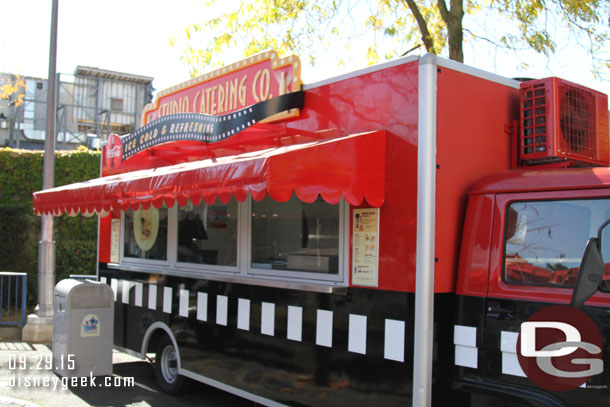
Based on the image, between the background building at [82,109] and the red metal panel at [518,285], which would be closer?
the red metal panel at [518,285]

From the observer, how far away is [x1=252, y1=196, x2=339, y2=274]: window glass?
455cm

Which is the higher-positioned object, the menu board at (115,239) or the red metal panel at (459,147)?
the red metal panel at (459,147)

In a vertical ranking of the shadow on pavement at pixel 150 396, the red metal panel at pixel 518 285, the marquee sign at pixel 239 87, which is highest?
the marquee sign at pixel 239 87

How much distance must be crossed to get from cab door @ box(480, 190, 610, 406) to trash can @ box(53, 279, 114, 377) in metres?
4.67

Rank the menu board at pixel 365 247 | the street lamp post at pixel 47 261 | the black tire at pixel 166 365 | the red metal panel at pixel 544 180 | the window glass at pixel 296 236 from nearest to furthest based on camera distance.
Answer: the red metal panel at pixel 544 180 → the menu board at pixel 365 247 → the window glass at pixel 296 236 → the black tire at pixel 166 365 → the street lamp post at pixel 47 261

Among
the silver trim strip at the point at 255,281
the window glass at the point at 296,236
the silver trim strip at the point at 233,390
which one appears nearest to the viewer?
the silver trim strip at the point at 255,281

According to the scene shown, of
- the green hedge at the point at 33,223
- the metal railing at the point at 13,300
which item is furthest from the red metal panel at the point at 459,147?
the green hedge at the point at 33,223

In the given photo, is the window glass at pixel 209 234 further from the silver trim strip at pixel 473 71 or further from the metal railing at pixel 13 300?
the metal railing at pixel 13 300

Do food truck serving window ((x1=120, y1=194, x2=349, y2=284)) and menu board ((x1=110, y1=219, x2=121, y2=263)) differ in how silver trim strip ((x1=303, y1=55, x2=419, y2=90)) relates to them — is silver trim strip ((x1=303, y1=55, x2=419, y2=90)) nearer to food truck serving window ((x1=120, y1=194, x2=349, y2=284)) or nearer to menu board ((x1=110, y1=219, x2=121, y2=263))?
food truck serving window ((x1=120, y1=194, x2=349, y2=284))

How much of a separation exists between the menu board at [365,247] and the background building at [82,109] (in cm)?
2777

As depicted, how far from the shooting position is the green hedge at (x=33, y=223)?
37.5ft

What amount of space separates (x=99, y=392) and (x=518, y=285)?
4.71 meters

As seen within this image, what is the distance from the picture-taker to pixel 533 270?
3480 mm

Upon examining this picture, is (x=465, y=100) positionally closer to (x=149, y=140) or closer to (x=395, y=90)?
(x=395, y=90)
